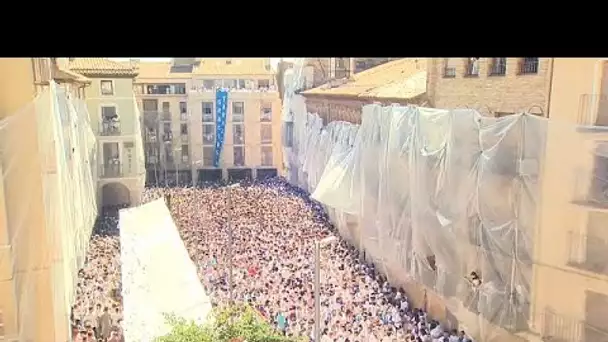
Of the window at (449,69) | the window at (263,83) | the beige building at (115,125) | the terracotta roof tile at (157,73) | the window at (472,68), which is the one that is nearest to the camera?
the window at (472,68)

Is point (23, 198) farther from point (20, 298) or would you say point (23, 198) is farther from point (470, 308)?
point (470, 308)

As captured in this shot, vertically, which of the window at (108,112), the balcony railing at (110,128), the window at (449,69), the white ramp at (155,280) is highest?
the window at (449,69)

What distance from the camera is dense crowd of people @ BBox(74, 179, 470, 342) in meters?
5.43

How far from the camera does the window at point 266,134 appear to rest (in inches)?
663

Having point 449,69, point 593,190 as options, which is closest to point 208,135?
point 449,69

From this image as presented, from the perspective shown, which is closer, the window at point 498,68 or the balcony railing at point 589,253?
the balcony railing at point 589,253

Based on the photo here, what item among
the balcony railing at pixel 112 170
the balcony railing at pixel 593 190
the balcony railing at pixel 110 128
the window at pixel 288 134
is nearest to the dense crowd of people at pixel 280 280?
the balcony railing at pixel 112 170

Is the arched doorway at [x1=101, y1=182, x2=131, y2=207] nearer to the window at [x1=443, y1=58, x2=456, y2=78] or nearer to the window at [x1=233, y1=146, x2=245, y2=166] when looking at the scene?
the window at [x1=233, y1=146, x2=245, y2=166]

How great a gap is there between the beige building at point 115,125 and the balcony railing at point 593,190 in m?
9.64

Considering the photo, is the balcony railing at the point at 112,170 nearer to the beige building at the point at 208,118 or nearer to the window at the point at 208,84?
the beige building at the point at 208,118

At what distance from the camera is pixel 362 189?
711 centimetres

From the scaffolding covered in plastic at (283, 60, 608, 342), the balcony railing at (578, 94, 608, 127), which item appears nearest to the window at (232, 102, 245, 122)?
the scaffolding covered in plastic at (283, 60, 608, 342)

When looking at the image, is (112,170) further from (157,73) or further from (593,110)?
(593,110)
